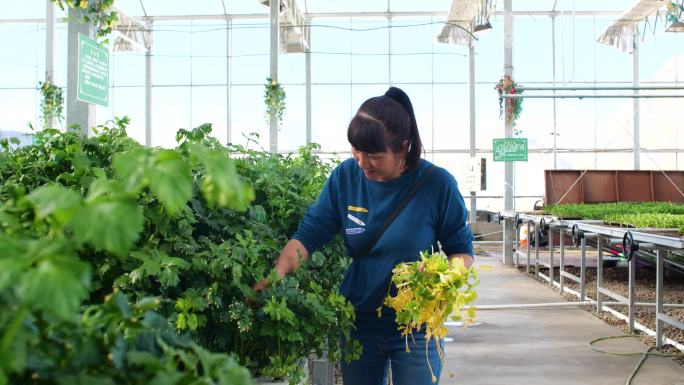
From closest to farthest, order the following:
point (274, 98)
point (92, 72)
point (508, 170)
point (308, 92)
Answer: point (92, 72), point (508, 170), point (274, 98), point (308, 92)

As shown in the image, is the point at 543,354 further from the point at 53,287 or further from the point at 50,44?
the point at 50,44

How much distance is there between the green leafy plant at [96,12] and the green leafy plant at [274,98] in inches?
367

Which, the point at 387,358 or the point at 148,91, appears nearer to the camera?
the point at 387,358

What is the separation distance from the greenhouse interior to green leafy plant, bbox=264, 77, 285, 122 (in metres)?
0.07

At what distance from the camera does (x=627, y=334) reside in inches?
271

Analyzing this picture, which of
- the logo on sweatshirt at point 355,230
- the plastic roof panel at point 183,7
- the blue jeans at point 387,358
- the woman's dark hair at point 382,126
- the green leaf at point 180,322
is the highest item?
the plastic roof panel at point 183,7

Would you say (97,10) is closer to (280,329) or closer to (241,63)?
(280,329)

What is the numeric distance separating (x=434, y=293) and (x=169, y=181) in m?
1.46

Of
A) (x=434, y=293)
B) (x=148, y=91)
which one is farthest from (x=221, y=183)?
(x=148, y=91)

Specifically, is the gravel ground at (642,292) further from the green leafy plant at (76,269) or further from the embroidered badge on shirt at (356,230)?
the green leafy plant at (76,269)

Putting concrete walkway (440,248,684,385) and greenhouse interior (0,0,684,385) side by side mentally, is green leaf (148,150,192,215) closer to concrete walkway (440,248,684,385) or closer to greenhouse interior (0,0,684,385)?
greenhouse interior (0,0,684,385)

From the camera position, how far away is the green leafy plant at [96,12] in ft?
17.9

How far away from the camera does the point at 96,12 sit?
560 centimetres

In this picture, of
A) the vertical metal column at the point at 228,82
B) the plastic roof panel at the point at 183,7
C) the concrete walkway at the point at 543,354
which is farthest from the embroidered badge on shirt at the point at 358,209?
the plastic roof panel at the point at 183,7
